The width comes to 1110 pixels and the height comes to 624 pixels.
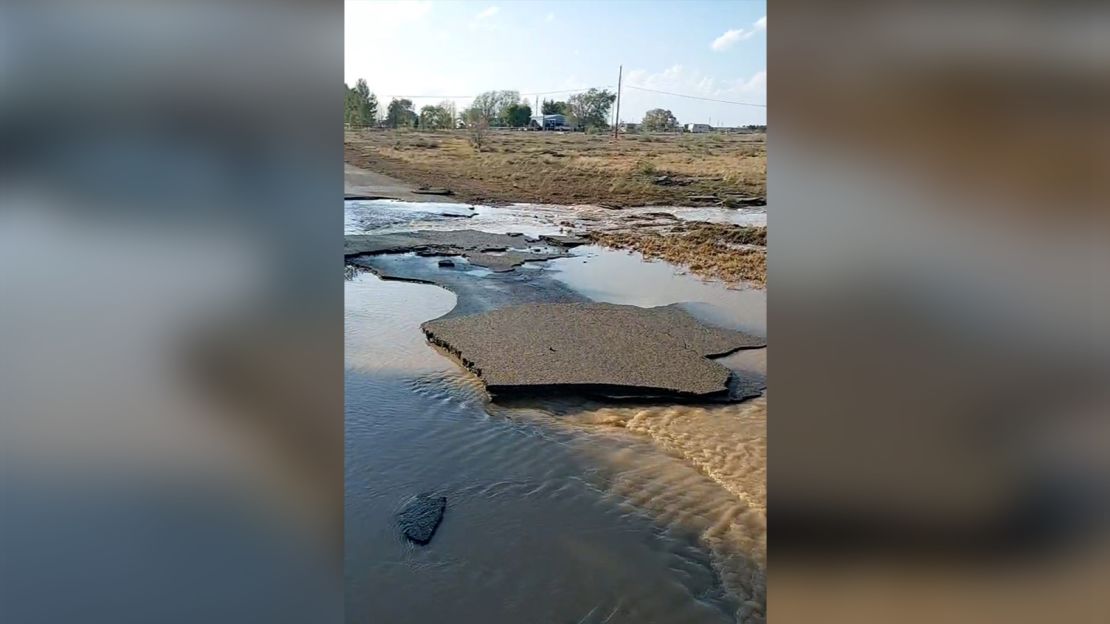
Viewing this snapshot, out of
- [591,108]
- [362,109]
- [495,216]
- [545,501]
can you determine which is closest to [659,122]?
[591,108]

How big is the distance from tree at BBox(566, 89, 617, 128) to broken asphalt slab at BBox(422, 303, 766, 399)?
23.3 metres

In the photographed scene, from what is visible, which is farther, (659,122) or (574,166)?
(659,122)

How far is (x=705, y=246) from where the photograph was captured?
9422 mm

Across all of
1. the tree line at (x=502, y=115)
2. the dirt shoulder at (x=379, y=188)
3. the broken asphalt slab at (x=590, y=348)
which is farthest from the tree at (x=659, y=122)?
the broken asphalt slab at (x=590, y=348)

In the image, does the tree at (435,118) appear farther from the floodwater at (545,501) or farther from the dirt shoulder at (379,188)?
the floodwater at (545,501)

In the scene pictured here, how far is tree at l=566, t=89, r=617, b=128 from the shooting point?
94.5 ft

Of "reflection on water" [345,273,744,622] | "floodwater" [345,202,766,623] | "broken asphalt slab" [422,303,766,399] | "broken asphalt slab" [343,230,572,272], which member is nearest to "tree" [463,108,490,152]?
"broken asphalt slab" [343,230,572,272]

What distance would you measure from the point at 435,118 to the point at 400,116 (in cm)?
118

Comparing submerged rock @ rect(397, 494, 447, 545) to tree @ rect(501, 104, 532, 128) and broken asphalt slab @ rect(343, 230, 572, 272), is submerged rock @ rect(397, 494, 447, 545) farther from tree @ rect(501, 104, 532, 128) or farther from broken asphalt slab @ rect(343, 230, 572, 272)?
tree @ rect(501, 104, 532, 128)
